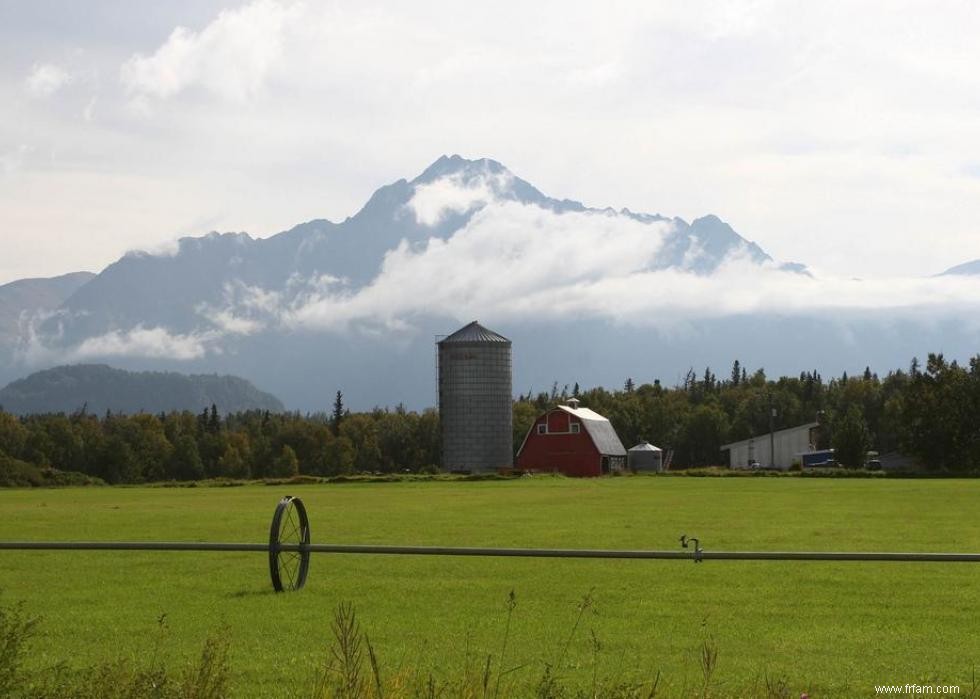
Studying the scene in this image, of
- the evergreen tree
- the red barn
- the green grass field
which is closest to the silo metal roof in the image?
the red barn

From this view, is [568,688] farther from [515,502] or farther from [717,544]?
[515,502]

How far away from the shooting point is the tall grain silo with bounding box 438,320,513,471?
11862 centimetres

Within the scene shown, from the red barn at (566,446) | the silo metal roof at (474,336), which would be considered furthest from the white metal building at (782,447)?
the silo metal roof at (474,336)

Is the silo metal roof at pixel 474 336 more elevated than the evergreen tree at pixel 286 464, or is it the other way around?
the silo metal roof at pixel 474 336

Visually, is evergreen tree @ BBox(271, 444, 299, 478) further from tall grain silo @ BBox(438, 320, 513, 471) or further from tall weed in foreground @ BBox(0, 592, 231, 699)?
tall weed in foreground @ BBox(0, 592, 231, 699)

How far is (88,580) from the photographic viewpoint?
2062cm

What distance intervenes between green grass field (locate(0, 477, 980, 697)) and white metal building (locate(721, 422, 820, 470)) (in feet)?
422

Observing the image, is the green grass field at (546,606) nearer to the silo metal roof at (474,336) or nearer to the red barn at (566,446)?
the red barn at (566,446)

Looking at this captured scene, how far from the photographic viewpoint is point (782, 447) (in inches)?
6363

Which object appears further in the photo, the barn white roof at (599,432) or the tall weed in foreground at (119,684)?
the barn white roof at (599,432)

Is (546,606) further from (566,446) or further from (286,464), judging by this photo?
(286,464)

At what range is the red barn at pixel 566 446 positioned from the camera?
11919cm

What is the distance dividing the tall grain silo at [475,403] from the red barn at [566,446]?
2.50 metres

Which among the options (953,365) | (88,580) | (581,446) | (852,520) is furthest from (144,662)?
(953,365)
